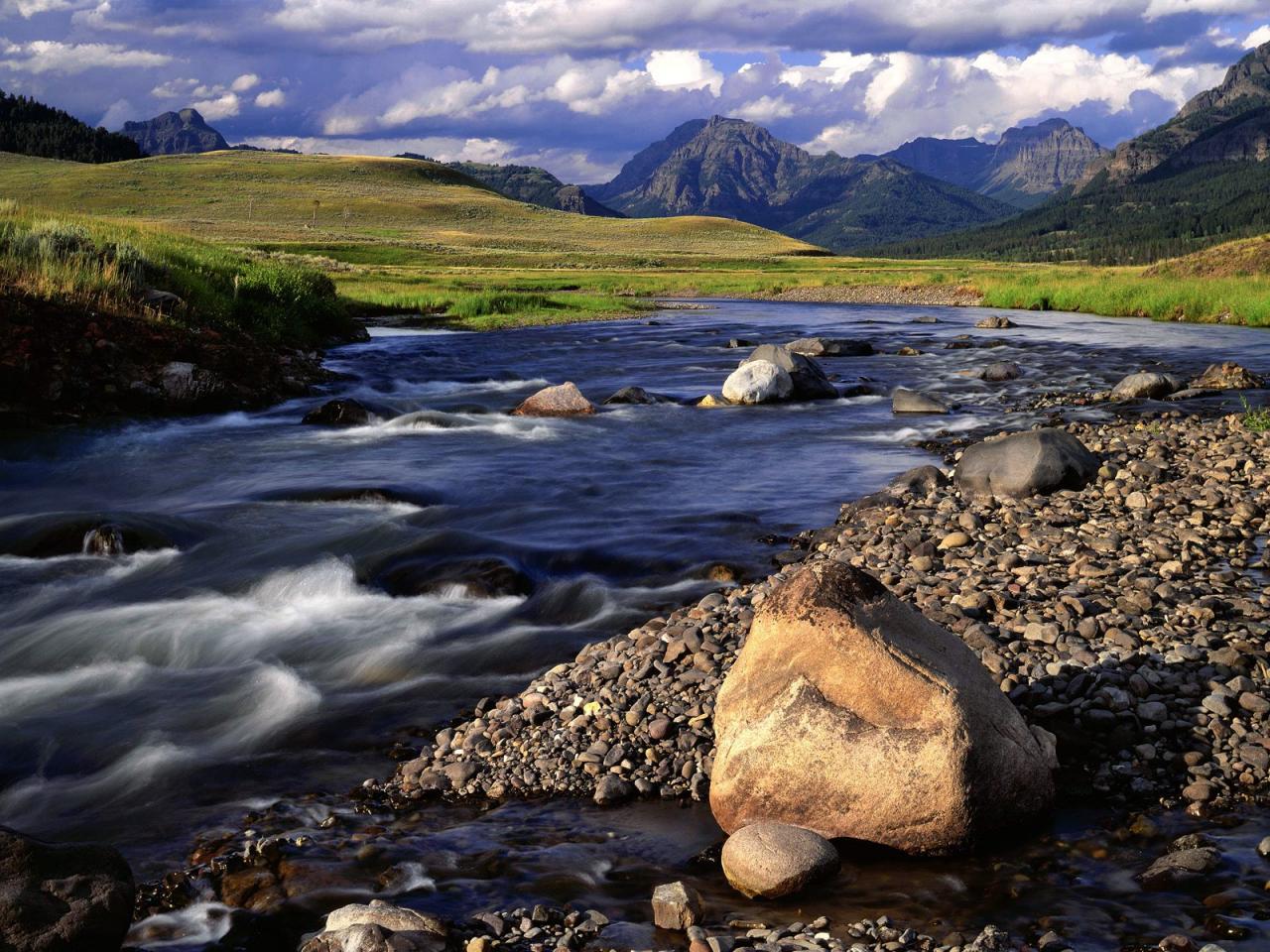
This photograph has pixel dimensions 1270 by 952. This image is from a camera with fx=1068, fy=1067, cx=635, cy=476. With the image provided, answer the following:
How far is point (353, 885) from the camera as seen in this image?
6.86 m

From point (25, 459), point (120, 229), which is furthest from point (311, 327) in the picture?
point (25, 459)

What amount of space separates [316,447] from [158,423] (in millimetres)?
4189

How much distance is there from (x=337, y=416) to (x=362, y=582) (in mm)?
12276

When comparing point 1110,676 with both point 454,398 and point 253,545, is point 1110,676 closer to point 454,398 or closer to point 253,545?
point 253,545

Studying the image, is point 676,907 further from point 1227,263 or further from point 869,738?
point 1227,263

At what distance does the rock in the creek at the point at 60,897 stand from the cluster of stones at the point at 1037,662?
245 centimetres

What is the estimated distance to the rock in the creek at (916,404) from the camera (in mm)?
26516

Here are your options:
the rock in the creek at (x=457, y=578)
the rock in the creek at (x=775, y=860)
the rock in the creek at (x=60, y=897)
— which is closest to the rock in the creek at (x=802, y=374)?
the rock in the creek at (x=457, y=578)

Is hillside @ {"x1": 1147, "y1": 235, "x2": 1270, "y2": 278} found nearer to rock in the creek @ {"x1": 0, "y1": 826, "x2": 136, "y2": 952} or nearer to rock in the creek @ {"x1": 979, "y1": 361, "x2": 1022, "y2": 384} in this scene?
rock in the creek @ {"x1": 979, "y1": 361, "x2": 1022, "y2": 384}

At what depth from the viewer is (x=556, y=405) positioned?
2692 centimetres

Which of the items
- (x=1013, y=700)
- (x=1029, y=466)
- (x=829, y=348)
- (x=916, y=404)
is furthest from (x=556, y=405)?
(x=1013, y=700)

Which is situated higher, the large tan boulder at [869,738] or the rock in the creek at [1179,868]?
the large tan boulder at [869,738]

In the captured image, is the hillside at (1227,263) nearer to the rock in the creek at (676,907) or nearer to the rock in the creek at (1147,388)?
the rock in the creek at (1147,388)

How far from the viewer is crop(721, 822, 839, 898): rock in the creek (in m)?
6.56
